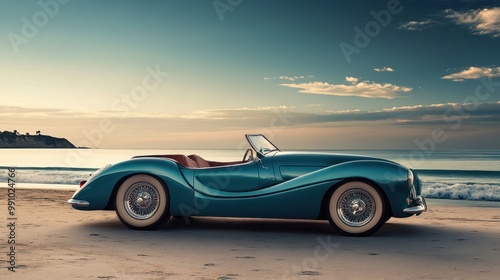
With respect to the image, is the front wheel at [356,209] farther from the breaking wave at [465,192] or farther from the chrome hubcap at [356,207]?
the breaking wave at [465,192]

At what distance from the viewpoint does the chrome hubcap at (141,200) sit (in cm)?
853

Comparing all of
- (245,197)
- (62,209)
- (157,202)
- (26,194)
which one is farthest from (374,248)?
(26,194)

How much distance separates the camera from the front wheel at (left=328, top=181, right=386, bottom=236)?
7.98 meters

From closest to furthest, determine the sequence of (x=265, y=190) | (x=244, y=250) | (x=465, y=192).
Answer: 1. (x=244, y=250)
2. (x=265, y=190)
3. (x=465, y=192)

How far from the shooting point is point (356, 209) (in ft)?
26.3

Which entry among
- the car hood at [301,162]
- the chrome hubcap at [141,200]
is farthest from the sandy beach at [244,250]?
the car hood at [301,162]

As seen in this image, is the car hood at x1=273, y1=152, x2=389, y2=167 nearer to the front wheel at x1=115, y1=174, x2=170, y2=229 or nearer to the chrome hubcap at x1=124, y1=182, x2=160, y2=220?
the front wheel at x1=115, y1=174, x2=170, y2=229

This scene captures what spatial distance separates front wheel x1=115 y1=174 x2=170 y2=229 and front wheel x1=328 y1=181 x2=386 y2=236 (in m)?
2.51

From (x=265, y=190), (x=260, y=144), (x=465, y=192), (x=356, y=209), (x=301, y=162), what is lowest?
(x=465, y=192)

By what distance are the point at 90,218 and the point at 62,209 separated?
6.46 feet

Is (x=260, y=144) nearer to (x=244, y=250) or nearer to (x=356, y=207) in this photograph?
(x=356, y=207)

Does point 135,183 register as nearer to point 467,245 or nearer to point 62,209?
point 62,209

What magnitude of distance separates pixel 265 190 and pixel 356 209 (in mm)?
1338

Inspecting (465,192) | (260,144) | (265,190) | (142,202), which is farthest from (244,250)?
(465,192)
